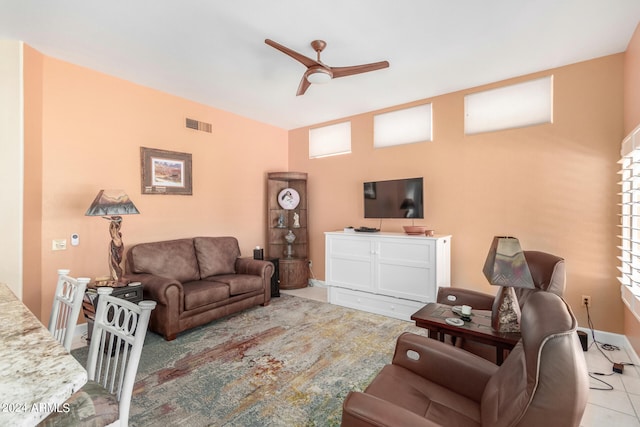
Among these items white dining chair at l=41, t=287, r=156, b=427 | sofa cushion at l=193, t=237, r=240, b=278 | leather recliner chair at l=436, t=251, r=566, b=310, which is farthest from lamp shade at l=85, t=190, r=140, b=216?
leather recliner chair at l=436, t=251, r=566, b=310

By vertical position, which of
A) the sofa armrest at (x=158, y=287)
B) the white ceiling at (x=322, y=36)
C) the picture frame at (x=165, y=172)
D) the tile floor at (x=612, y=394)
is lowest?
the tile floor at (x=612, y=394)

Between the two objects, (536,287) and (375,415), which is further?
(536,287)

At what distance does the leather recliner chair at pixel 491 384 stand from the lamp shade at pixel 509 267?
1.42 ft

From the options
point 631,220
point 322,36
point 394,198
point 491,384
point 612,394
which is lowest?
point 612,394

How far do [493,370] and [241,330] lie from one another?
2599mm

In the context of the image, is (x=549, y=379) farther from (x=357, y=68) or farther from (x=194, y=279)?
(x=194, y=279)

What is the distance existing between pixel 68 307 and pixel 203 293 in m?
1.70

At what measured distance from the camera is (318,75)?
2721 mm

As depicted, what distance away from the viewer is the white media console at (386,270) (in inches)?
140

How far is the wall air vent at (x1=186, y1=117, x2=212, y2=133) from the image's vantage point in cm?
421

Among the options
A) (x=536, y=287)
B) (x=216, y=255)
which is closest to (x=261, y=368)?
(x=216, y=255)

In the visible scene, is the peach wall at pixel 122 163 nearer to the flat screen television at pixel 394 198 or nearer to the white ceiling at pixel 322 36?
the white ceiling at pixel 322 36

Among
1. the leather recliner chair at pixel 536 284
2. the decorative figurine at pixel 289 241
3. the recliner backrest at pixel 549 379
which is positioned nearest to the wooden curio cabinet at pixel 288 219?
the decorative figurine at pixel 289 241

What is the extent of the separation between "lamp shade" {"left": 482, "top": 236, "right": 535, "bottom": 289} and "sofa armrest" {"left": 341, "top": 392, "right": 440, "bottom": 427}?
3.29 feet
